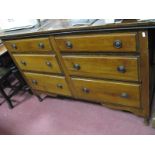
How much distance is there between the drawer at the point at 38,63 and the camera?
152 cm

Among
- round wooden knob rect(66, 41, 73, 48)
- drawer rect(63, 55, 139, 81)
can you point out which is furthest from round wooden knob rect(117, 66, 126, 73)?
round wooden knob rect(66, 41, 73, 48)

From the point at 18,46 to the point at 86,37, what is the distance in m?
0.73

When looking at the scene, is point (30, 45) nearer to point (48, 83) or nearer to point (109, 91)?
point (48, 83)

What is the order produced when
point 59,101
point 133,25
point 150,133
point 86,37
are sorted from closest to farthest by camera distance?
point 133,25 → point 86,37 → point 150,133 → point 59,101

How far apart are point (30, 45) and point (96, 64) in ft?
2.00

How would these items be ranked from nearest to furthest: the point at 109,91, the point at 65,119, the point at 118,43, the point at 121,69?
1. the point at 118,43
2. the point at 121,69
3. the point at 109,91
4. the point at 65,119

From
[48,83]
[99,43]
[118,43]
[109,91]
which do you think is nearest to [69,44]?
[99,43]

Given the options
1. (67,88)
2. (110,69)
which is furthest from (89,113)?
(110,69)

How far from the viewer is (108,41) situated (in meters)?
1.12

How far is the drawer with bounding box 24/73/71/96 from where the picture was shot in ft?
5.47

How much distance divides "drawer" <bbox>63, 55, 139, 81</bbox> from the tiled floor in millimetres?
466

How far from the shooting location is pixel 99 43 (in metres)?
1.16

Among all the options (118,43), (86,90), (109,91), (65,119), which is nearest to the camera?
(118,43)

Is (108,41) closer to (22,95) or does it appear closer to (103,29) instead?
(103,29)
